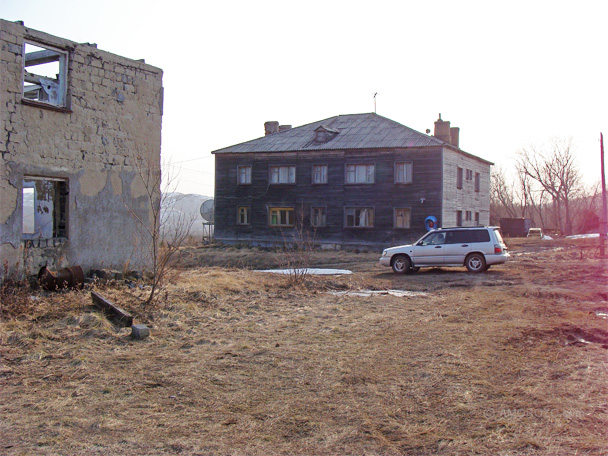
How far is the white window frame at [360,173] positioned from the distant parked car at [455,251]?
13.5 meters

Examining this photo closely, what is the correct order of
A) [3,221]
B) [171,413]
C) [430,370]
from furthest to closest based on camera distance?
[3,221] → [430,370] → [171,413]

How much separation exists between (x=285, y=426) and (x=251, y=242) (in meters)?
30.8

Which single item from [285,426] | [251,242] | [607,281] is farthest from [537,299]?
[251,242]

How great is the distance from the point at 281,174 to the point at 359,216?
19.1ft

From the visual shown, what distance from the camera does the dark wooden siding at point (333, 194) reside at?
3148 centimetres

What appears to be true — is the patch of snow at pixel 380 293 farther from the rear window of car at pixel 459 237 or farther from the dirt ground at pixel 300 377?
the rear window of car at pixel 459 237

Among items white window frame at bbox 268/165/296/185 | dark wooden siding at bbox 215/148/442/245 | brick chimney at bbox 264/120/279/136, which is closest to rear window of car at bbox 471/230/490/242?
dark wooden siding at bbox 215/148/442/245

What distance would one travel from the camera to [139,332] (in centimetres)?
827

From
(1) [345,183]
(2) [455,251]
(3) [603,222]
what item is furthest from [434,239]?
(1) [345,183]

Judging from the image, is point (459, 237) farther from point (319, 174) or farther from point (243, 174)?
point (243, 174)

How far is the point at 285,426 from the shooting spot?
4895mm

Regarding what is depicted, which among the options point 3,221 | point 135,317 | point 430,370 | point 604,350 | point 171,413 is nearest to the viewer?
point 171,413

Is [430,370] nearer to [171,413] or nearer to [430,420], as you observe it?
[430,420]

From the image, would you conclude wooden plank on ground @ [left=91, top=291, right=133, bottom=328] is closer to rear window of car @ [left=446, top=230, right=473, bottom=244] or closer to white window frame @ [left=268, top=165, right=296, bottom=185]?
rear window of car @ [left=446, top=230, right=473, bottom=244]
